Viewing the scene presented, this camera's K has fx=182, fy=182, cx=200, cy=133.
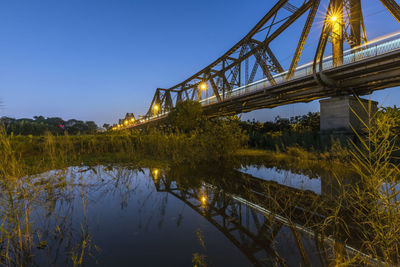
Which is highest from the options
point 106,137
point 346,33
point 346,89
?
point 346,33

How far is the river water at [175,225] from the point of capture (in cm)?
158

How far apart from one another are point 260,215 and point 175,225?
1.08 metres

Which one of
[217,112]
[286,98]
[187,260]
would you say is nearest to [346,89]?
[286,98]

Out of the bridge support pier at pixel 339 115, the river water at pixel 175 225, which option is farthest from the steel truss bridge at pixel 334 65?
the river water at pixel 175 225

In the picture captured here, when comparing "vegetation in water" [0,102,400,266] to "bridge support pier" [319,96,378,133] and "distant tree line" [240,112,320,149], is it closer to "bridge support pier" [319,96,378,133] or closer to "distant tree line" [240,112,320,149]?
"distant tree line" [240,112,320,149]

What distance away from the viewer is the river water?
1.58 meters

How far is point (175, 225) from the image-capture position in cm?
215

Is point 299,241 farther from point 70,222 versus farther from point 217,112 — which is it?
point 217,112

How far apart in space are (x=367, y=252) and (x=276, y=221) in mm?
795

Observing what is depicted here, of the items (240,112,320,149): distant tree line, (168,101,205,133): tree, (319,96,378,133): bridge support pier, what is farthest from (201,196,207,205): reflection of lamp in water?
(168,101,205,133): tree

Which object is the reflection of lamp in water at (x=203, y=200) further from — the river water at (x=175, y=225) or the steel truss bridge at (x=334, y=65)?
the steel truss bridge at (x=334, y=65)

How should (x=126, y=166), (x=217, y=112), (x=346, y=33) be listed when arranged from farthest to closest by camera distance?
(x=217, y=112) < (x=346, y=33) < (x=126, y=166)

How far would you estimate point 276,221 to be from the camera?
216 centimetres

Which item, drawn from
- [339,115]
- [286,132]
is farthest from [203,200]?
[339,115]
